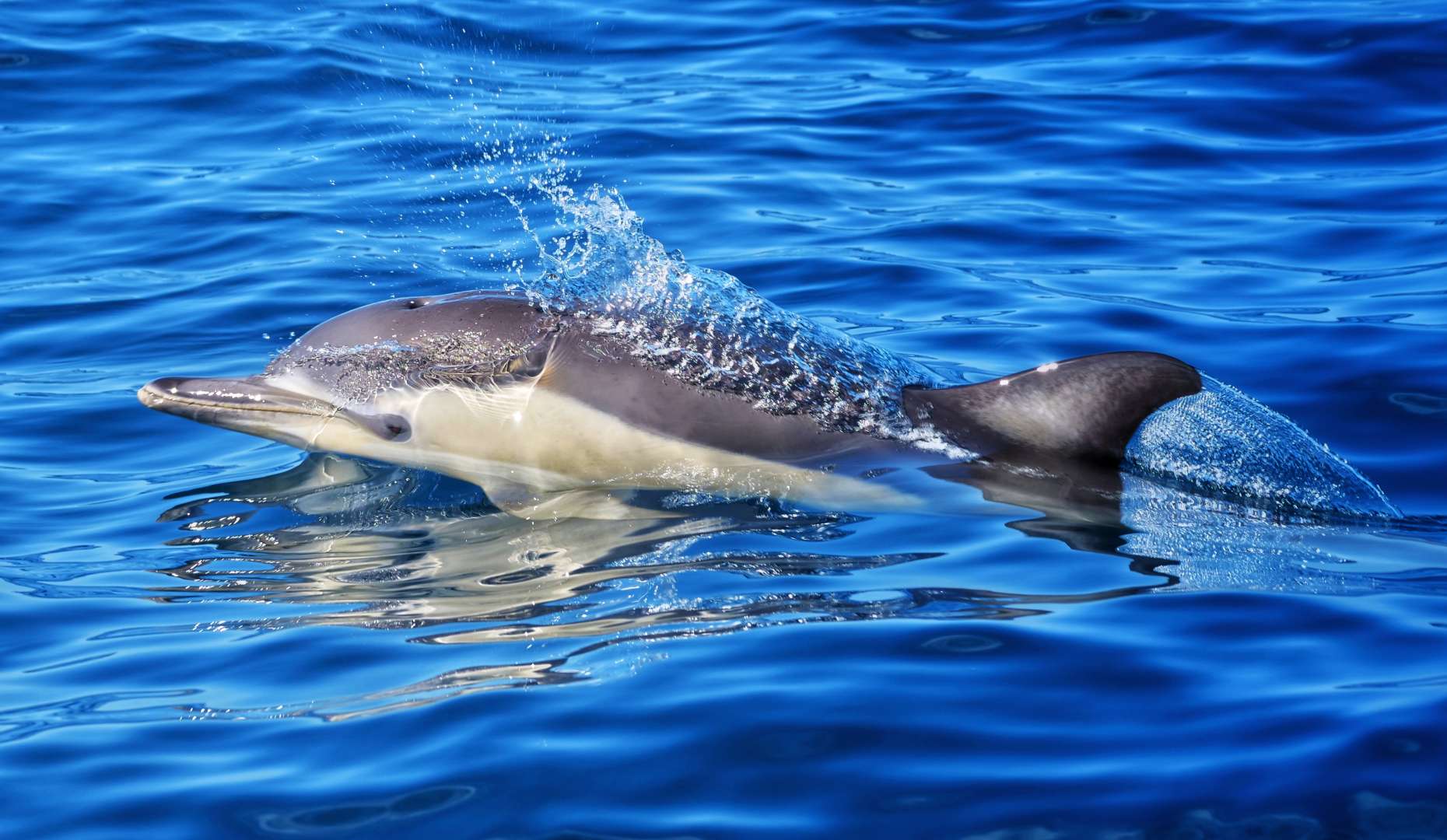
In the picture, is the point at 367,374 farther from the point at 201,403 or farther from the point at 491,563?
the point at 491,563

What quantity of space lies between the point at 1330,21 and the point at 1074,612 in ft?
37.0

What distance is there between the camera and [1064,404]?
6.46 m

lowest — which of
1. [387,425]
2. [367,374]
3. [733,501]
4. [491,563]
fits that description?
[491,563]

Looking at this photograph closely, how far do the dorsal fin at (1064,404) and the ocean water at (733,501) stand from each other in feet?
1.06

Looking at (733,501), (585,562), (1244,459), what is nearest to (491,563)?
(585,562)

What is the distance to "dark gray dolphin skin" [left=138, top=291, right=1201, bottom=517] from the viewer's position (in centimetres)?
659

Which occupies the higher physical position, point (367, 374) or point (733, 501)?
point (367, 374)

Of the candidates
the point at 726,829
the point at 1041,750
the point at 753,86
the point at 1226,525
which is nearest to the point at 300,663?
the point at 726,829

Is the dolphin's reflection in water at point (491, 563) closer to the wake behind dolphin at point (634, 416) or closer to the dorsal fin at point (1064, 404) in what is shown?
the wake behind dolphin at point (634, 416)

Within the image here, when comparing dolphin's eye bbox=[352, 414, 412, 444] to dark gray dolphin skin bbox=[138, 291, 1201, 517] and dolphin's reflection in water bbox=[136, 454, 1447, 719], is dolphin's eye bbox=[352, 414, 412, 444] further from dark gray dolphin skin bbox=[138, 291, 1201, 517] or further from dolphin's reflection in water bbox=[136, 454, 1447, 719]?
dolphin's reflection in water bbox=[136, 454, 1447, 719]

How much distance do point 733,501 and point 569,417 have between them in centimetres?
74

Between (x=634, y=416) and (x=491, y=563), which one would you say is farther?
(x=634, y=416)

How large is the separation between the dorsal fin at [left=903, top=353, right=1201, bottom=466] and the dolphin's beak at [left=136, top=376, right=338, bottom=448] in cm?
247

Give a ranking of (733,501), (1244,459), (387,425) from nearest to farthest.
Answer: (733,501) < (387,425) < (1244,459)
